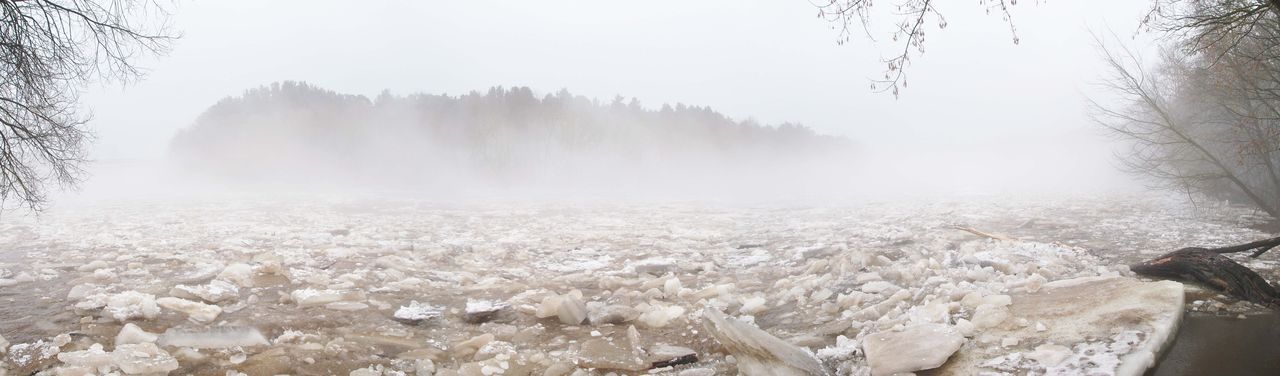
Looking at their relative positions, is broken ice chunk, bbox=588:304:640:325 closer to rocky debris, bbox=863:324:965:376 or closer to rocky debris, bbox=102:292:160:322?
rocky debris, bbox=863:324:965:376

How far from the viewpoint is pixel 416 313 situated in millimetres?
5398

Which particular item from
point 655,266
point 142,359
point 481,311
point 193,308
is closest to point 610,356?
point 481,311

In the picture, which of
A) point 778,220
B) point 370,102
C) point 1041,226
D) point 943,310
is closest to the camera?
point 943,310

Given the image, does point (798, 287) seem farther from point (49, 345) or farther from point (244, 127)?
point (244, 127)

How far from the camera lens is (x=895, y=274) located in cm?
633

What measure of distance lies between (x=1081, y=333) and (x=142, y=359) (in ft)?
19.8

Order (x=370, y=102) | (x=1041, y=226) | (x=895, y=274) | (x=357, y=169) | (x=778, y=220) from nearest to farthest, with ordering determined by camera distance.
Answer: (x=895, y=274)
(x=1041, y=226)
(x=778, y=220)
(x=357, y=169)
(x=370, y=102)

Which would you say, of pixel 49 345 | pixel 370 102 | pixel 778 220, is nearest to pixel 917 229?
pixel 778 220

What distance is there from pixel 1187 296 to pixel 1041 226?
749 cm

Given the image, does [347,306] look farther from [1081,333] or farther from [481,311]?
[1081,333]

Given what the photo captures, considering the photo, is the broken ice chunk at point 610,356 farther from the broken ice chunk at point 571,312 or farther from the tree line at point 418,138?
the tree line at point 418,138

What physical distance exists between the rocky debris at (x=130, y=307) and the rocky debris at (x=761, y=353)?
440cm

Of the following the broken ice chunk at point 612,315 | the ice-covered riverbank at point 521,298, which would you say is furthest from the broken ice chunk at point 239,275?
the broken ice chunk at point 612,315

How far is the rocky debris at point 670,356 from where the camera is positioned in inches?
164
